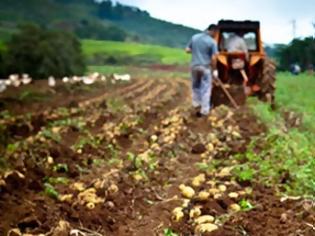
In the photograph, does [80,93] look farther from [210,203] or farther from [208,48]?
[210,203]

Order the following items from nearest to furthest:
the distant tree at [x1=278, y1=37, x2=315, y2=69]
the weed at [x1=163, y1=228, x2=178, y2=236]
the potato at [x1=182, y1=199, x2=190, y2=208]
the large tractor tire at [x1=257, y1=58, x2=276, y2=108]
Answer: the weed at [x1=163, y1=228, x2=178, y2=236] → the potato at [x1=182, y1=199, x2=190, y2=208] → the distant tree at [x1=278, y1=37, x2=315, y2=69] → the large tractor tire at [x1=257, y1=58, x2=276, y2=108]

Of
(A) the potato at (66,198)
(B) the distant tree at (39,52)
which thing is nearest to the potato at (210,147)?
(A) the potato at (66,198)

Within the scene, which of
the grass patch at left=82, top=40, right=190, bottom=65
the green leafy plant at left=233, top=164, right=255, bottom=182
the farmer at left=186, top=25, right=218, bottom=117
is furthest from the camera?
the grass patch at left=82, top=40, right=190, bottom=65

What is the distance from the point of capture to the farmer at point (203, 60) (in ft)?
40.0

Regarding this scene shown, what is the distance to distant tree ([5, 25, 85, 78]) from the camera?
26328 mm

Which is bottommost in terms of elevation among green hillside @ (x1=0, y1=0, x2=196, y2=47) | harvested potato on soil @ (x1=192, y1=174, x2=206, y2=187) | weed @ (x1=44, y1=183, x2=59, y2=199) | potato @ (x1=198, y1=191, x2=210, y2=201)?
green hillside @ (x1=0, y1=0, x2=196, y2=47)

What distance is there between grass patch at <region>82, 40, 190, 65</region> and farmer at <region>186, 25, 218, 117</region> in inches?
1581

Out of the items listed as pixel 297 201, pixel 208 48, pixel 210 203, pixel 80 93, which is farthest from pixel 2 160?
pixel 80 93

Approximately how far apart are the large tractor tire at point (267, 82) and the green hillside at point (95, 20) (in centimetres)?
4735

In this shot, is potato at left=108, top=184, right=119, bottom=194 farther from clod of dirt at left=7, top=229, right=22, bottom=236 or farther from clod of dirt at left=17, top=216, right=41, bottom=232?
clod of dirt at left=7, top=229, right=22, bottom=236

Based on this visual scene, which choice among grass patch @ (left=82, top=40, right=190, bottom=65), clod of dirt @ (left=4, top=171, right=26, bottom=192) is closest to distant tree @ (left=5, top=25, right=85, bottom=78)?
clod of dirt @ (left=4, top=171, right=26, bottom=192)

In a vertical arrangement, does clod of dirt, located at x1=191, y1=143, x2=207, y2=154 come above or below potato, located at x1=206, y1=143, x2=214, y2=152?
below

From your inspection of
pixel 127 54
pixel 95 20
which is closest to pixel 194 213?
pixel 127 54

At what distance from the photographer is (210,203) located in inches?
215
